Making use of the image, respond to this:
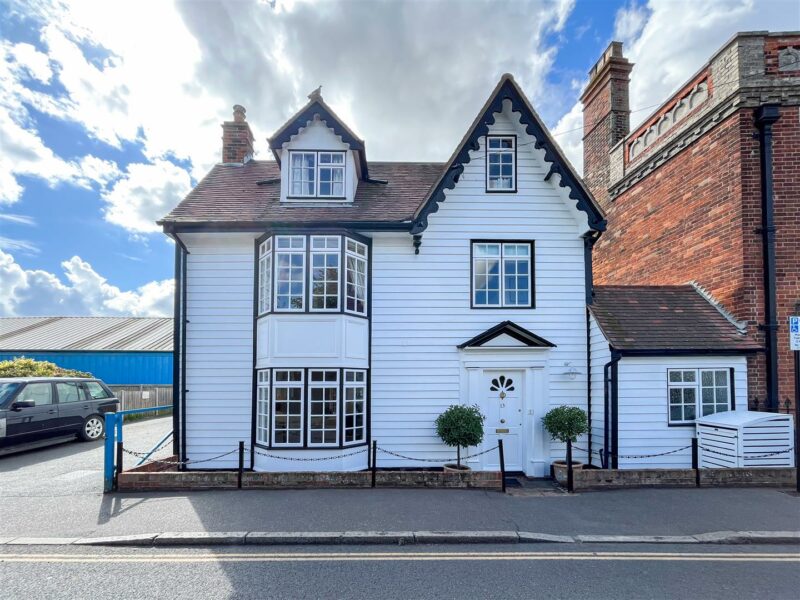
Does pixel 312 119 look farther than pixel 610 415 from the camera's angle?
Yes

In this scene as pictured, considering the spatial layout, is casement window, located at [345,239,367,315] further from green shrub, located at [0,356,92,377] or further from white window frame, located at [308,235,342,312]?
green shrub, located at [0,356,92,377]

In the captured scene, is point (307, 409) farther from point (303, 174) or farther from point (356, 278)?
point (303, 174)

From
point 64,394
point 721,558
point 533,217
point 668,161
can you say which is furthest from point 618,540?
point 64,394

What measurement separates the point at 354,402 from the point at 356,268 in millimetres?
3053

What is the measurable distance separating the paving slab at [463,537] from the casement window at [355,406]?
3923 millimetres

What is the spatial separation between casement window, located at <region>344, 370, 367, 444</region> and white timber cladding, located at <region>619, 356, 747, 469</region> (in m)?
5.66

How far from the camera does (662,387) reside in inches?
391

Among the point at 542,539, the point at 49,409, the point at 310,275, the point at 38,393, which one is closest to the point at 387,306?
the point at 310,275

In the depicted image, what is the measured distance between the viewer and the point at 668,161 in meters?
12.7

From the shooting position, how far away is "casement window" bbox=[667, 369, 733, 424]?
997 centimetres

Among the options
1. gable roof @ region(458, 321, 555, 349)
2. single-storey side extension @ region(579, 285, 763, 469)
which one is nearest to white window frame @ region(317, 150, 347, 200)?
gable roof @ region(458, 321, 555, 349)

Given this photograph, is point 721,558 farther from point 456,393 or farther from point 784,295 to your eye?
point 784,295

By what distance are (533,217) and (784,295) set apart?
5.82 m

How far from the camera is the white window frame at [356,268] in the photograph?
10.2 metres
